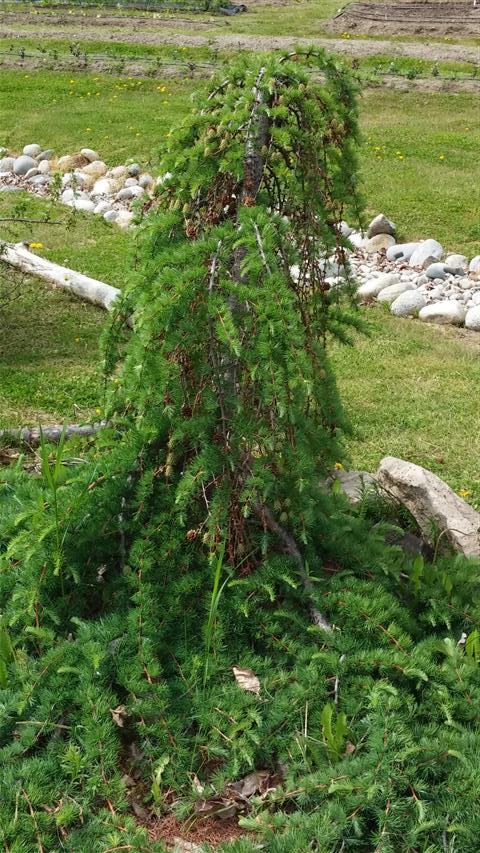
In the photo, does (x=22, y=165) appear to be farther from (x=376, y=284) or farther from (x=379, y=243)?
(x=376, y=284)

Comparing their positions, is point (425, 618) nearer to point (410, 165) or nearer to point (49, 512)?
point (49, 512)

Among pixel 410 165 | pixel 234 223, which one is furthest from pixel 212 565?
pixel 410 165

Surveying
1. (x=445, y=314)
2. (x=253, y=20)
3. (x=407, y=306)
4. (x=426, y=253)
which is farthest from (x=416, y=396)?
(x=253, y=20)

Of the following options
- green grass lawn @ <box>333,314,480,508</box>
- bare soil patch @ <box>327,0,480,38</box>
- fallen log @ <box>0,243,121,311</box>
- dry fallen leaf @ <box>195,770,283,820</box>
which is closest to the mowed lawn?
green grass lawn @ <box>333,314,480,508</box>

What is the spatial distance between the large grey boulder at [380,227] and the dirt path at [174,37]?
1081 cm

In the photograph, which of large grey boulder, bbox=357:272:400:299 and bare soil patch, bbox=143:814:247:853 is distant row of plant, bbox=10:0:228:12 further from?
bare soil patch, bbox=143:814:247:853

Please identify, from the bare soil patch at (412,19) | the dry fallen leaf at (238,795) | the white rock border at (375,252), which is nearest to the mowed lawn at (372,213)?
the white rock border at (375,252)

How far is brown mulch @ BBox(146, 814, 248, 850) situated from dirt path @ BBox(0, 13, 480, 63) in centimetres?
1909

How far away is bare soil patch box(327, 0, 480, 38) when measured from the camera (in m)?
Result: 24.1

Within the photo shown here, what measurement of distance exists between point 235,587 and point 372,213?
27.7ft

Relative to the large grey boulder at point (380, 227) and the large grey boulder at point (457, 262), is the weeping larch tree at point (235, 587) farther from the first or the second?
the large grey boulder at point (380, 227)

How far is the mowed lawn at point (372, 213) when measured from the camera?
599 cm

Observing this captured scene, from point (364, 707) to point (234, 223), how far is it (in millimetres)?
1824

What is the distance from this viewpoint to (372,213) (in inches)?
432
